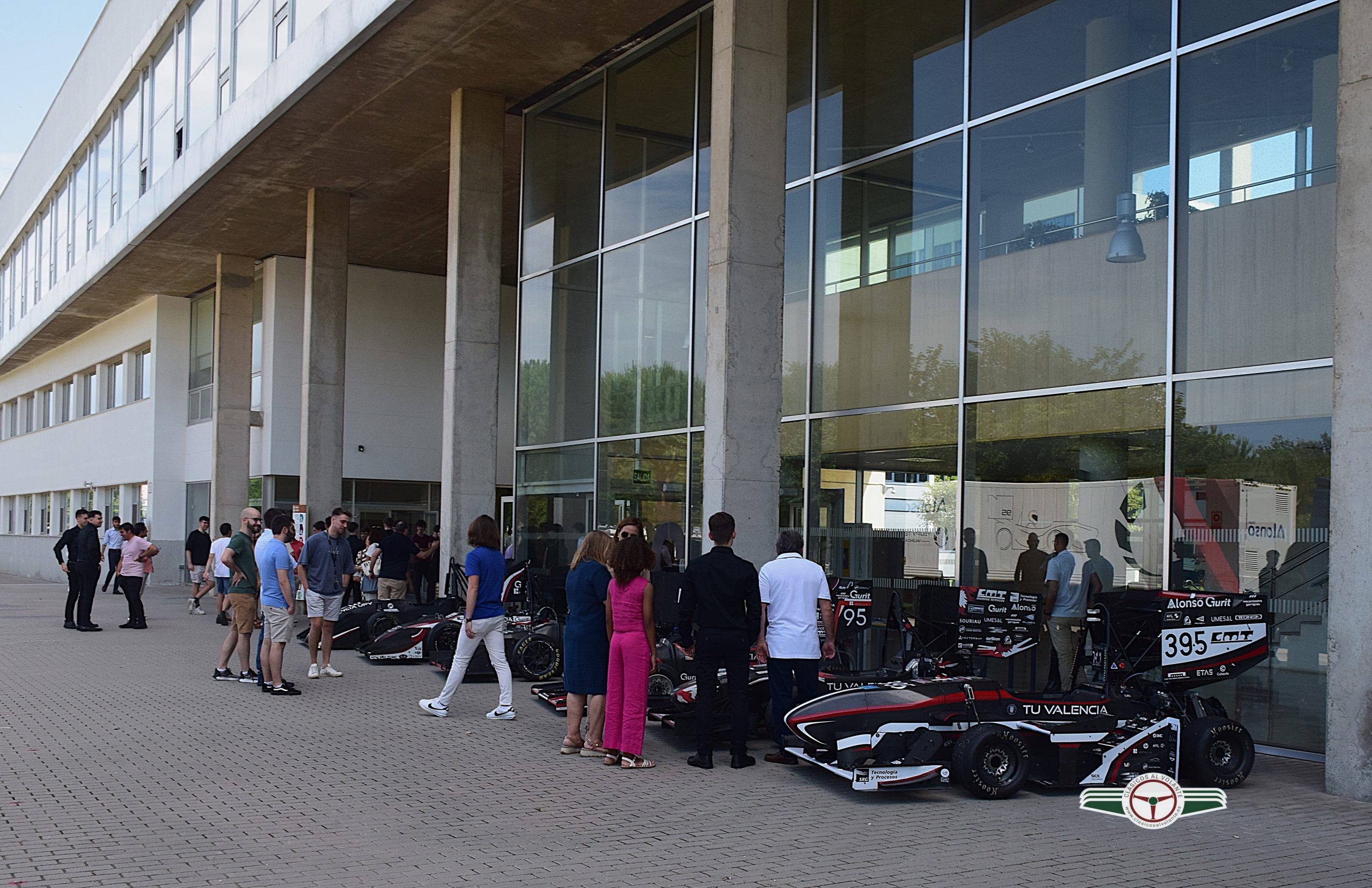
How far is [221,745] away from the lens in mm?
9320

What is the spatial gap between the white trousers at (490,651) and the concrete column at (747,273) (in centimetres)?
275

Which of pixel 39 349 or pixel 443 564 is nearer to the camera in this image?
pixel 443 564

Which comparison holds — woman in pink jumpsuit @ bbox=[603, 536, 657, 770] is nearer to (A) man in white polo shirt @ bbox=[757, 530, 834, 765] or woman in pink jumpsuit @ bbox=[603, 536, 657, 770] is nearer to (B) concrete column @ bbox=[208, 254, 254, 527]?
(A) man in white polo shirt @ bbox=[757, 530, 834, 765]

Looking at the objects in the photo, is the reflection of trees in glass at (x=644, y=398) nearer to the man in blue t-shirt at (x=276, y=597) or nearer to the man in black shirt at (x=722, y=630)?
the man in blue t-shirt at (x=276, y=597)

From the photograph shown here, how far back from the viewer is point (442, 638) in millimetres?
14391

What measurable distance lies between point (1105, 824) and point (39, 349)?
47.1m

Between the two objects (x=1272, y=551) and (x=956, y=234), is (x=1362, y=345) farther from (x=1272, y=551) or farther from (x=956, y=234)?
(x=956, y=234)

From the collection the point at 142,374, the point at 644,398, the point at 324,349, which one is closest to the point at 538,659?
the point at 644,398

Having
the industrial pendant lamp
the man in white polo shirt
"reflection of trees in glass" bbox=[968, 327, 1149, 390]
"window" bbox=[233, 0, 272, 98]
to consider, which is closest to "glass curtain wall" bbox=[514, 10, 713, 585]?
"reflection of trees in glass" bbox=[968, 327, 1149, 390]

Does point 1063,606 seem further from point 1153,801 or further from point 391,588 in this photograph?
point 391,588

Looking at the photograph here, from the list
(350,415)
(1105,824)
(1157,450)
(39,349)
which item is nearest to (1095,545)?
(1157,450)

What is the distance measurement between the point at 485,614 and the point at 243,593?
3.25 metres

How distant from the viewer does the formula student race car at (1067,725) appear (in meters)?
7.94

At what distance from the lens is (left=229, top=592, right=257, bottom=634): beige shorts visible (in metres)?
12.5
